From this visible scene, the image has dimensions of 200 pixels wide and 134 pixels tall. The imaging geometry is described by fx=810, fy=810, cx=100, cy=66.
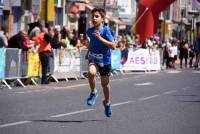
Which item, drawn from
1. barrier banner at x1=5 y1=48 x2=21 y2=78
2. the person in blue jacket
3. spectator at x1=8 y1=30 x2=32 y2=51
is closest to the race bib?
the person in blue jacket

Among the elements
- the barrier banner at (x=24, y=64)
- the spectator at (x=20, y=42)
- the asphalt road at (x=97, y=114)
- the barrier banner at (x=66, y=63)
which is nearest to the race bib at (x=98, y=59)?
the asphalt road at (x=97, y=114)

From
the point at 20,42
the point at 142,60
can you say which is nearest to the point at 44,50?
the point at 20,42

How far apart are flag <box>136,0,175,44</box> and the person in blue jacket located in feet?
97.6

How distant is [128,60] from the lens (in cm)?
3872

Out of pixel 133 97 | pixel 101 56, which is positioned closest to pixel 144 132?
pixel 101 56

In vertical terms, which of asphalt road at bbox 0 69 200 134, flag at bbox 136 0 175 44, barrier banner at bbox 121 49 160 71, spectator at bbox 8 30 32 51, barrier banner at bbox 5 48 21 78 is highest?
flag at bbox 136 0 175 44

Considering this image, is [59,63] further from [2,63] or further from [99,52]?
[99,52]

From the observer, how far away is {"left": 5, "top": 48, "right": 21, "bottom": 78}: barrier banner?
75.4 ft

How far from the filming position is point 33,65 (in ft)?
82.1

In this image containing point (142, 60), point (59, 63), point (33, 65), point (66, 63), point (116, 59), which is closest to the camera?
point (33, 65)

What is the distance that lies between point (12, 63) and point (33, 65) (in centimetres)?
174

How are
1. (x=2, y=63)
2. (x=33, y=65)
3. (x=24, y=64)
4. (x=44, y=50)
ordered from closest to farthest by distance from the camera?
(x=2, y=63), (x=24, y=64), (x=33, y=65), (x=44, y=50)

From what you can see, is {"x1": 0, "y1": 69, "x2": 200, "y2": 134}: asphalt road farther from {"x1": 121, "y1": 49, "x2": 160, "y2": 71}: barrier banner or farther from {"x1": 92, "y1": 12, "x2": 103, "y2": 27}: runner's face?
{"x1": 121, "y1": 49, "x2": 160, "y2": 71}: barrier banner

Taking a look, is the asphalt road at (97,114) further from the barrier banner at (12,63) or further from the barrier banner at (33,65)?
the barrier banner at (33,65)
